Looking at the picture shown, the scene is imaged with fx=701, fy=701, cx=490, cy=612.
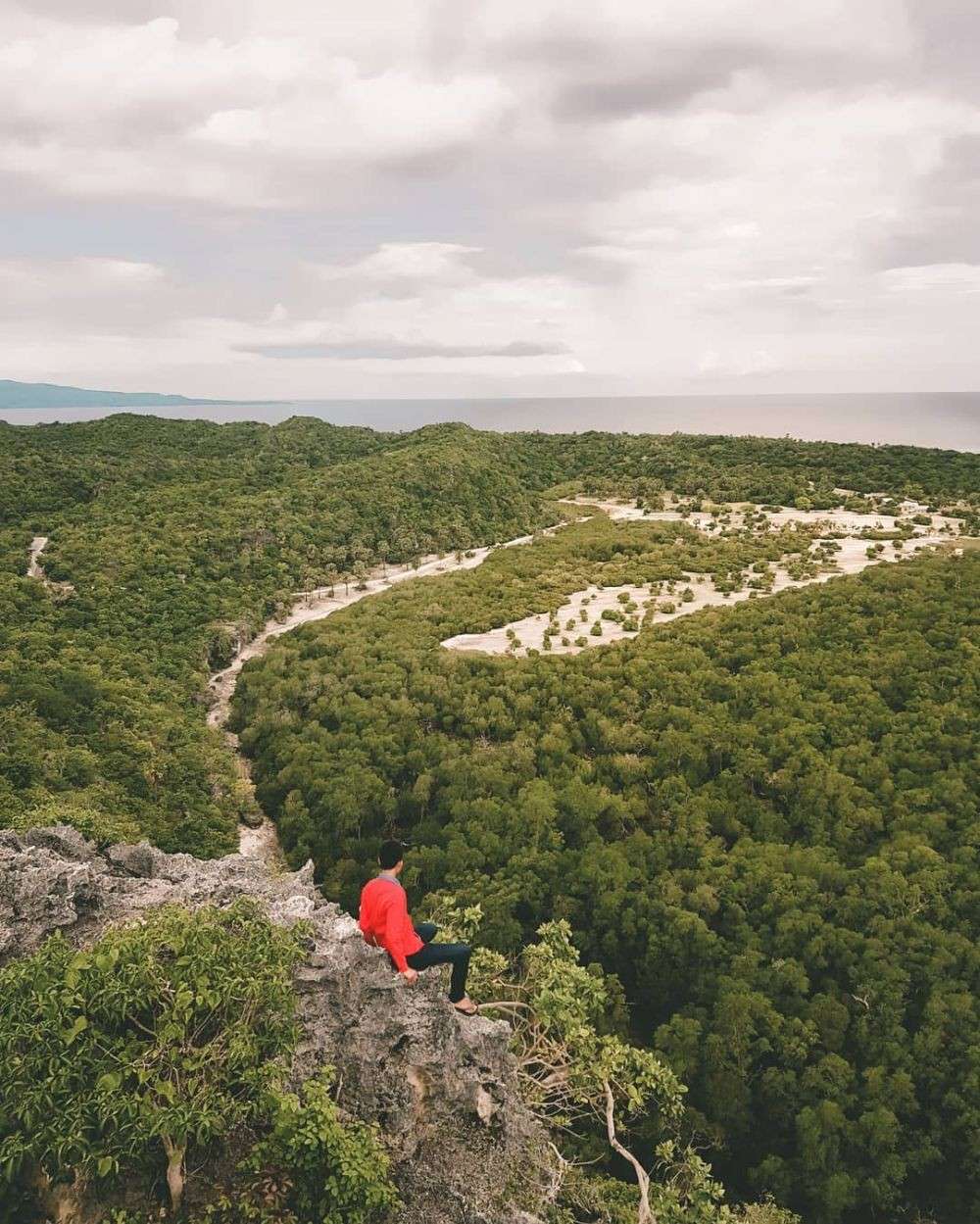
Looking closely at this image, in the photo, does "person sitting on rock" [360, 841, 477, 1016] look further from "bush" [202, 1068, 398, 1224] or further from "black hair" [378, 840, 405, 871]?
"bush" [202, 1068, 398, 1224]

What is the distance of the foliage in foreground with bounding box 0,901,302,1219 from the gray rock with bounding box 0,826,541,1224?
1796 mm

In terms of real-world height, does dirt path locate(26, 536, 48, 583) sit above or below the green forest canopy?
above

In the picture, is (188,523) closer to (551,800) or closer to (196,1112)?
(551,800)

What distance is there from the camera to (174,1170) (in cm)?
991

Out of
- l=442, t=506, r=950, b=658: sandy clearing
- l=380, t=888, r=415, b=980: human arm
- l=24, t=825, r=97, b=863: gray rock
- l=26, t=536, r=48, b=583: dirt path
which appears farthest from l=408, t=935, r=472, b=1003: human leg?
l=26, t=536, r=48, b=583: dirt path

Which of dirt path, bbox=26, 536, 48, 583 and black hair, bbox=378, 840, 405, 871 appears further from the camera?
dirt path, bbox=26, 536, 48, 583

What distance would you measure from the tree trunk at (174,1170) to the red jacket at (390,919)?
367 cm

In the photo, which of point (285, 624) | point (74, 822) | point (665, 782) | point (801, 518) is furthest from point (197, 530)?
point (801, 518)

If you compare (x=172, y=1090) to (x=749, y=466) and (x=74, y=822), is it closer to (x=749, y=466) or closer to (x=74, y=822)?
(x=74, y=822)

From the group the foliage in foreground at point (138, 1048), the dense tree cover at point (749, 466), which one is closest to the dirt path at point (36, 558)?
the foliage in foreground at point (138, 1048)

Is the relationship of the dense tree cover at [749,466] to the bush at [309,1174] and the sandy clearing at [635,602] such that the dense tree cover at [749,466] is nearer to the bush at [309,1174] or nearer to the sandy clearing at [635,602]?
the sandy clearing at [635,602]

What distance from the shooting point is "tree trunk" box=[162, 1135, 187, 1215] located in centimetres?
970

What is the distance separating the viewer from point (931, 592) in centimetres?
4841

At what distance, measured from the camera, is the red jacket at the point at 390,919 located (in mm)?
11266
